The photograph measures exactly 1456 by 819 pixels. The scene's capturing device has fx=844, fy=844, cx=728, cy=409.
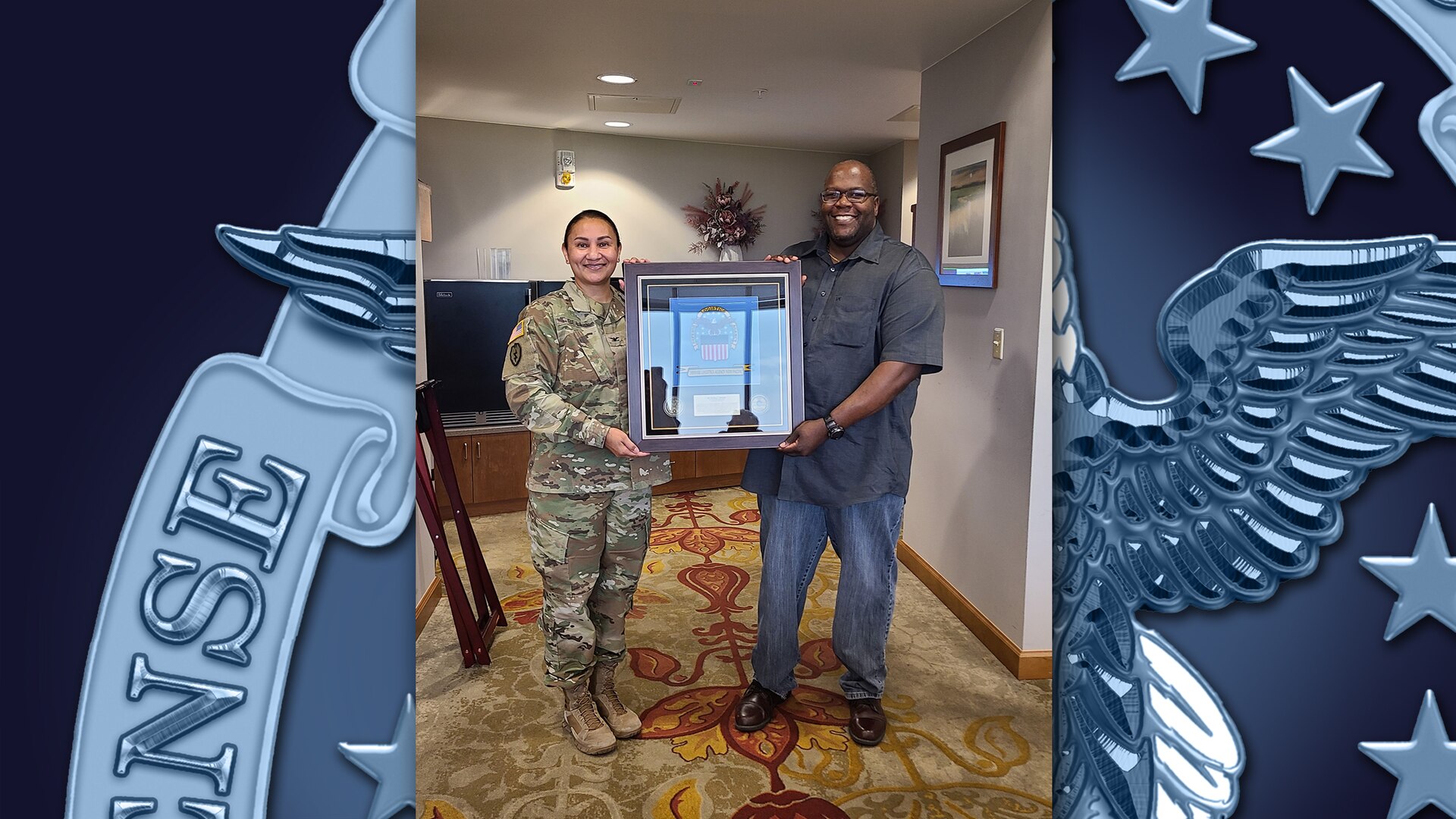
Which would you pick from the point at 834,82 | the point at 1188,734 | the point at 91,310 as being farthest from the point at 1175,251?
the point at 834,82

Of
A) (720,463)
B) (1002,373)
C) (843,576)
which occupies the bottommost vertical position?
(720,463)

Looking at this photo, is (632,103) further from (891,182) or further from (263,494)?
(263,494)

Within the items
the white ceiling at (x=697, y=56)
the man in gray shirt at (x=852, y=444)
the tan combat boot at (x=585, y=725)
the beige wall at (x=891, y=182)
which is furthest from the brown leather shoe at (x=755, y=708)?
the beige wall at (x=891, y=182)

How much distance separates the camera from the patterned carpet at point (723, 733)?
7.14ft

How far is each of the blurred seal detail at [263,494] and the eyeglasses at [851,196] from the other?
1.66 metres

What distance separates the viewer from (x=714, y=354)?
6.40 feet

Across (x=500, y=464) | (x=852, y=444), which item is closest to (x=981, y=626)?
(x=852, y=444)

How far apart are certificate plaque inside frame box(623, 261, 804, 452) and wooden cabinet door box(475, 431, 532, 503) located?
306 centimetres

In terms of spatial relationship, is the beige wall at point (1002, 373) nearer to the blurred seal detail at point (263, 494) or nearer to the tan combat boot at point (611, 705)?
the tan combat boot at point (611, 705)

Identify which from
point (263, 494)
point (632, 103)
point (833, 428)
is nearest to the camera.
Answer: point (263, 494)

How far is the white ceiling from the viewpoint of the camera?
9.83 feet

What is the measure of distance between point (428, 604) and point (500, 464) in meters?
1.56

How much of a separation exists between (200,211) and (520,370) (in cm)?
151

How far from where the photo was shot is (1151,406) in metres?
0.86
